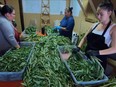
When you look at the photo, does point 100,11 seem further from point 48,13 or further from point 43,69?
point 48,13

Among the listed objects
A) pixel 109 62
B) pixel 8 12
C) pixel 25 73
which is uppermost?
pixel 8 12

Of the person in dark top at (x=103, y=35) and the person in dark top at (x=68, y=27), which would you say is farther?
the person in dark top at (x=68, y=27)

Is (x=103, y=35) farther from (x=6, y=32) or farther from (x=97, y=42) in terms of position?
(x=6, y=32)

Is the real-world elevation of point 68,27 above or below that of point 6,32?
below

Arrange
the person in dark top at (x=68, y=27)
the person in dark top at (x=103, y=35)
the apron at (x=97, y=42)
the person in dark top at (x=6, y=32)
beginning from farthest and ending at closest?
the person in dark top at (x=68, y=27) < the person in dark top at (x=6, y=32) < the apron at (x=97, y=42) < the person in dark top at (x=103, y=35)

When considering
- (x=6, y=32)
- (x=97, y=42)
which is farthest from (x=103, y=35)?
(x=6, y=32)

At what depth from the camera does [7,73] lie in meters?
1.34

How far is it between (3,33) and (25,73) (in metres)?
1.04

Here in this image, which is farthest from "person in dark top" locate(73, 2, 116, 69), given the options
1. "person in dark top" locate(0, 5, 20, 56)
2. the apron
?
"person in dark top" locate(0, 5, 20, 56)

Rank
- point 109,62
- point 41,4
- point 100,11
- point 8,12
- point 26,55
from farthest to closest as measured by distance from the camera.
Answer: point 41,4, point 8,12, point 109,62, point 26,55, point 100,11

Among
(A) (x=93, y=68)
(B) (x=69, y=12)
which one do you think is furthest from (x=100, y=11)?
(B) (x=69, y=12)

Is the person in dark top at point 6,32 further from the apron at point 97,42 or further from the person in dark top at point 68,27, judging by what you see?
the person in dark top at point 68,27

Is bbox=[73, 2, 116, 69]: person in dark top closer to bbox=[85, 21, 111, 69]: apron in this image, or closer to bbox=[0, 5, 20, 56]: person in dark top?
bbox=[85, 21, 111, 69]: apron

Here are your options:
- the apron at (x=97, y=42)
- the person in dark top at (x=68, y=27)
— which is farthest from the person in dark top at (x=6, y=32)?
the person in dark top at (x=68, y=27)
